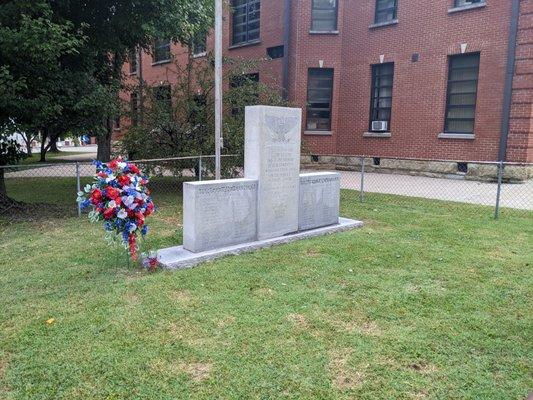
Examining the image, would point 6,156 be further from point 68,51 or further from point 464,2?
point 464,2

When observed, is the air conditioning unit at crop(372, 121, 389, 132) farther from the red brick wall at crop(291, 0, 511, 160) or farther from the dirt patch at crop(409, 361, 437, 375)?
the dirt patch at crop(409, 361, 437, 375)

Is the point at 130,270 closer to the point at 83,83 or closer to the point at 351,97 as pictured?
the point at 83,83

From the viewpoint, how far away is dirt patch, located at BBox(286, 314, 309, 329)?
4.13 m

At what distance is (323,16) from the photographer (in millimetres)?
18562

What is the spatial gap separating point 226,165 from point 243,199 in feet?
16.7

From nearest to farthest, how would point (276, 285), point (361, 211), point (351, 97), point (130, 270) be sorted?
point (276, 285)
point (130, 270)
point (361, 211)
point (351, 97)

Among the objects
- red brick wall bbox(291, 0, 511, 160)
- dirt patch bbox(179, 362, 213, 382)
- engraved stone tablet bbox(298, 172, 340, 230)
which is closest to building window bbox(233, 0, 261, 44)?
red brick wall bbox(291, 0, 511, 160)

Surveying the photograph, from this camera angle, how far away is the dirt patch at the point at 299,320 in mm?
4133

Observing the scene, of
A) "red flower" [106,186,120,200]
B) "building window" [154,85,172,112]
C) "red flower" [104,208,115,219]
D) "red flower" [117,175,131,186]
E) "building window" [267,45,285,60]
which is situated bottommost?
"red flower" [104,208,115,219]

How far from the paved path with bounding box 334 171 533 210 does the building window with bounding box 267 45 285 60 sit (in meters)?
6.02

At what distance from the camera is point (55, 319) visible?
426 cm

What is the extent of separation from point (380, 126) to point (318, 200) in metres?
10.4

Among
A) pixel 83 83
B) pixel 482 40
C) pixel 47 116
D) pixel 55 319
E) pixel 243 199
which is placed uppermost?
pixel 482 40

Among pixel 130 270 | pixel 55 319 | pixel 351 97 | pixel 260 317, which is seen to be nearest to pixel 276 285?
pixel 260 317
